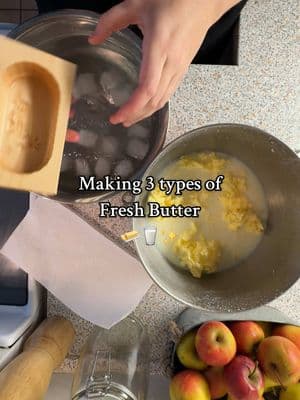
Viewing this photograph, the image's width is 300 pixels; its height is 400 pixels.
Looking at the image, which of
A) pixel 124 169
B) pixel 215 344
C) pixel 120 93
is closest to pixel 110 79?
pixel 120 93

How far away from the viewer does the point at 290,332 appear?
0.74 m

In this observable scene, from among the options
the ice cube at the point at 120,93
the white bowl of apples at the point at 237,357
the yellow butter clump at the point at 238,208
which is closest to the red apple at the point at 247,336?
the white bowl of apples at the point at 237,357

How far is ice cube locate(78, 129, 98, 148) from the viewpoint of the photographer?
717 millimetres

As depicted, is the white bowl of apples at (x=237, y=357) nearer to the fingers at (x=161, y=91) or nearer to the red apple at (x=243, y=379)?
the red apple at (x=243, y=379)

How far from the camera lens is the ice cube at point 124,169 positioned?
2.34 ft

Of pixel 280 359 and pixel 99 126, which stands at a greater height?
pixel 99 126

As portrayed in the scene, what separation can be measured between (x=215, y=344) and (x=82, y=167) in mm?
309

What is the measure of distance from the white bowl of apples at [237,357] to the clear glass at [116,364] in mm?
61

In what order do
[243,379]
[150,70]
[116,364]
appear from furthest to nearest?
[116,364]
[243,379]
[150,70]

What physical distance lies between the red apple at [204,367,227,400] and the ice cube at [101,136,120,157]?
35 centimetres

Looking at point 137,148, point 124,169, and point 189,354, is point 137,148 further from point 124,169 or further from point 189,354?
point 189,354

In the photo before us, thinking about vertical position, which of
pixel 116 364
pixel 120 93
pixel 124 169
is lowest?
pixel 116 364

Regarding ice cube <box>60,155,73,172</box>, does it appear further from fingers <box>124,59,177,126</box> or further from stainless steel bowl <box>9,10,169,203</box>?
fingers <box>124,59,177,126</box>

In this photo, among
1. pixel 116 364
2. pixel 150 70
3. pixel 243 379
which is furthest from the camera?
pixel 116 364
